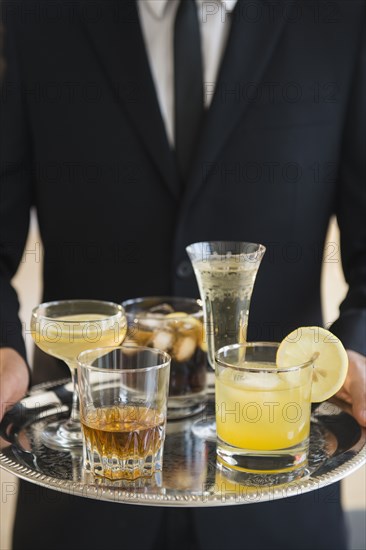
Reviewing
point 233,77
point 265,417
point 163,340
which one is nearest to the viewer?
point 265,417

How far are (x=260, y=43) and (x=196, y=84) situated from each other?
0.58 ft

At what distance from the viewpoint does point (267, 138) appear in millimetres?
2004

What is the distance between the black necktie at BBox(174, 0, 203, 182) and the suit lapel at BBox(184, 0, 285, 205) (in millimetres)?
52

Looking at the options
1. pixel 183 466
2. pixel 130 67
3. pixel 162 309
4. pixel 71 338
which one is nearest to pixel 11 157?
pixel 130 67

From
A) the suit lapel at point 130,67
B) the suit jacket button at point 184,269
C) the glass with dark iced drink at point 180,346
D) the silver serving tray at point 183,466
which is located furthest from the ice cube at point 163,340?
the suit lapel at point 130,67

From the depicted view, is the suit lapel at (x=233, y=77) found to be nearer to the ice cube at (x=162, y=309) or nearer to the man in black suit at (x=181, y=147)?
the man in black suit at (x=181, y=147)

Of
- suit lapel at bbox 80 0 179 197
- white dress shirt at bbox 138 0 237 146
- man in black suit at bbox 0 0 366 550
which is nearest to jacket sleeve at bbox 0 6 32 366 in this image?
man in black suit at bbox 0 0 366 550

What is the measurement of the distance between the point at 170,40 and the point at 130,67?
0.40 feet

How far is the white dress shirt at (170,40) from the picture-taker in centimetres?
195

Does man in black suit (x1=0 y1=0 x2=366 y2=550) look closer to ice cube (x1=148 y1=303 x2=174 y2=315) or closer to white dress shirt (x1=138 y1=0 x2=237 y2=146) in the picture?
white dress shirt (x1=138 y1=0 x2=237 y2=146)

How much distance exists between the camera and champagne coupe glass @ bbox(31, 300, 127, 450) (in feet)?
4.68

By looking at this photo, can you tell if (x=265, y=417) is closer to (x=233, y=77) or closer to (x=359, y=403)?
(x=359, y=403)

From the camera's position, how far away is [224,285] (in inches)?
55.5

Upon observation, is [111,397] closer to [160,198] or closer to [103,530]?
[103,530]
